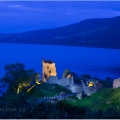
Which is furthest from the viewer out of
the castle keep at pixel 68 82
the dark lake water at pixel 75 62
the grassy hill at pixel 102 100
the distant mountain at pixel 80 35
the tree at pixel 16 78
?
the distant mountain at pixel 80 35

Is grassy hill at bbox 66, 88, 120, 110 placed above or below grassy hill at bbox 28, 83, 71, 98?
below

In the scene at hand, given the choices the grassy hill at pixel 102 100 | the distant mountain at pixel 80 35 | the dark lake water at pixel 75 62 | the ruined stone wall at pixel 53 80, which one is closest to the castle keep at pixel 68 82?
the ruined stone wall at pixel 53 80

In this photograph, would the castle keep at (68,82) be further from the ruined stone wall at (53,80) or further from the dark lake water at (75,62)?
the dark lake water at (75,62)

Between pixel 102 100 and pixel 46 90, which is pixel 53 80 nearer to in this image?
pixel 46 90

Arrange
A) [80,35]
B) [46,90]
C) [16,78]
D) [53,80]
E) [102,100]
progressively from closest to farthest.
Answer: [102,100], [16,78], [46,90], [53,80], [80,35]

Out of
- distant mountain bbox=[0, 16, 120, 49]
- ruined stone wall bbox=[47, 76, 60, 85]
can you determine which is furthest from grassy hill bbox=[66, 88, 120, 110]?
distant mountain bbox=[0, 16, 120, 49]

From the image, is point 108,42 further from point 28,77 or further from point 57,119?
point 57,119

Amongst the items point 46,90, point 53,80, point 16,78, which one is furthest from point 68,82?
point 16,78

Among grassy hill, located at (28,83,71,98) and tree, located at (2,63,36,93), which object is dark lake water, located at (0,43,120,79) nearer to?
grassy hill, located at (28,83,71,98)
